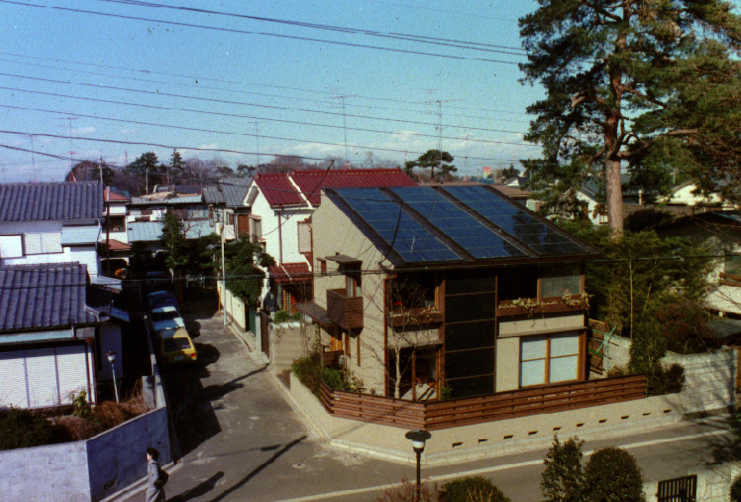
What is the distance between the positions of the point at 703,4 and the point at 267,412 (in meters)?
22.1

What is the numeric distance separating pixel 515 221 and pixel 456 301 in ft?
16.3

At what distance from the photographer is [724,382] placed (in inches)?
757

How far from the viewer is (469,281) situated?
1766cm

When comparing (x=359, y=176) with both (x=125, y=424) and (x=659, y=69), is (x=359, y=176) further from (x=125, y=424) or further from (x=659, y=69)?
(x=125, y=424)

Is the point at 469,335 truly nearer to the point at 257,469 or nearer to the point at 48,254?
the point at 257,469

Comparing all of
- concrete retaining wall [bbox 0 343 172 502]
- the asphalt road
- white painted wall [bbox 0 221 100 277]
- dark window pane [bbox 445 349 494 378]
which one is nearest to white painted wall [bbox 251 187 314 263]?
white painted wall [bbox 0 221 100 277]

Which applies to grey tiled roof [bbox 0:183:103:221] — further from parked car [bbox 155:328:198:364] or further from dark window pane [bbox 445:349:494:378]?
dark window pane [bbox 445:349:494:378]

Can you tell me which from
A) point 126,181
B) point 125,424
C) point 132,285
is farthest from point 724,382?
point 126,181

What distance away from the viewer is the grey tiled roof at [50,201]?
→ 73.8 ft

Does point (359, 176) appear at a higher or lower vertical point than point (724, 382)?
higher

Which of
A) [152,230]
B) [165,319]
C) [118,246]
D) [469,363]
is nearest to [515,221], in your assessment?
[469,363]

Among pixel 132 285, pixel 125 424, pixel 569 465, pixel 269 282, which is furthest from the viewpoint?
pixel 132 285

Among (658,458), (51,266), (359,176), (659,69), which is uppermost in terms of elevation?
(659,69)

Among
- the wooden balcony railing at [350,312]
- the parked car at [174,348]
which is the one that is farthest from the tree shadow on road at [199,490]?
the parked car at [174,348]
